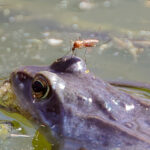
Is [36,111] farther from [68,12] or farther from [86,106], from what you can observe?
[68,12]

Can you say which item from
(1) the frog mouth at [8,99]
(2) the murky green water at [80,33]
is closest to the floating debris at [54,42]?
(2) the murky green water at [80,33]

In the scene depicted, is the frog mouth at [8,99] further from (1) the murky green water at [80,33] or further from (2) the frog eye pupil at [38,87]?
(2) the frog eye pupil at [38,87]

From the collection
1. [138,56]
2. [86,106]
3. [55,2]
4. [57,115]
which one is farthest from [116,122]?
[55,2]

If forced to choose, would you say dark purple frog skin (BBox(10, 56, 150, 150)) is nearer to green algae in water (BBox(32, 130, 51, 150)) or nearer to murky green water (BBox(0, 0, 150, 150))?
green algae in water (BBox(32, 130, 51, 150))

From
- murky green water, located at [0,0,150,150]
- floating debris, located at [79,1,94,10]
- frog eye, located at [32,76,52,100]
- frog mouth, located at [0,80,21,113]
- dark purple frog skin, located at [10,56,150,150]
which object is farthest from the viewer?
floating debris, located at [79,1,94,10]

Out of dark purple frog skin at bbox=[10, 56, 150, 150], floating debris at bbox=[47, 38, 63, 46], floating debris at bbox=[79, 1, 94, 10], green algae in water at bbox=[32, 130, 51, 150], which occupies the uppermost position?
floating debris at bbox=[79, 1, 94, 10]

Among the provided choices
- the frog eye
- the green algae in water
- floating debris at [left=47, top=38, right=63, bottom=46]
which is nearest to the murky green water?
floating debris at [left=47, top=38, right=63, bottom=46]

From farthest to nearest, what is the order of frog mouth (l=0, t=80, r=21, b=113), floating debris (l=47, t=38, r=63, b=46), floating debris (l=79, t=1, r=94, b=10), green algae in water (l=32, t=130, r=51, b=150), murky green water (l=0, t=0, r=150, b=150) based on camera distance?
1. floating debris (l=79, t=1, r=94, b=10)
2. floating debris (l=47, t=38, r=63, b=46)
3. murky green water (l=0, t=0, r=150, b=150)
4. frog mouth (l=0, t=80, r=21, b=113)
5. green algae in water (l=32, t=130, r=51, b=150)

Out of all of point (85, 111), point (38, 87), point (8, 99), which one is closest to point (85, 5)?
point (8, 99)
